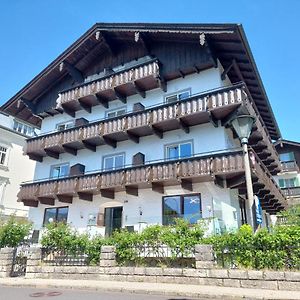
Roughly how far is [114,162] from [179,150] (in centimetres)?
500

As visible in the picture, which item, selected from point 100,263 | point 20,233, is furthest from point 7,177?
point 100,263

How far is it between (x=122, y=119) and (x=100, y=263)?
399 inches

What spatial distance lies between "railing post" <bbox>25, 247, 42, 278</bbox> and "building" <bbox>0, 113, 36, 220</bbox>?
1808 cm

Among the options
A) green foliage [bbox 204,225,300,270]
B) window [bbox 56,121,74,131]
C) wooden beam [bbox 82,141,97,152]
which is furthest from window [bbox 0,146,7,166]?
green foliage [bbox 204,225,300,270]

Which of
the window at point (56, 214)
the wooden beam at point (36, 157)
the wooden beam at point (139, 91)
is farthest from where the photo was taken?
the wooden beam at point (36, 157)

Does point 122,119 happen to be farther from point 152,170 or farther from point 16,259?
point 16,259

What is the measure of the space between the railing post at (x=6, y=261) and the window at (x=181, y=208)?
8171mm

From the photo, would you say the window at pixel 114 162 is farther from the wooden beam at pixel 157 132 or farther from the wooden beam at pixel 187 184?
the wooden beam at pixel 187 184

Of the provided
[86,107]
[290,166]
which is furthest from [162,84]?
[290,166]

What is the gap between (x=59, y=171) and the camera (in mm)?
23250

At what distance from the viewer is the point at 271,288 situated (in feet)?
29.3

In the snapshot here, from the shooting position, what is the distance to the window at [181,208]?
54.8ft

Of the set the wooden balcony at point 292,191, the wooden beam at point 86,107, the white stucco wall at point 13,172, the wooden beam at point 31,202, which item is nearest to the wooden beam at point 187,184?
the wooden beam at point 86,107

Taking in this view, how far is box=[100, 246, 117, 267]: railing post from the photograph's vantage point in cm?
1155
